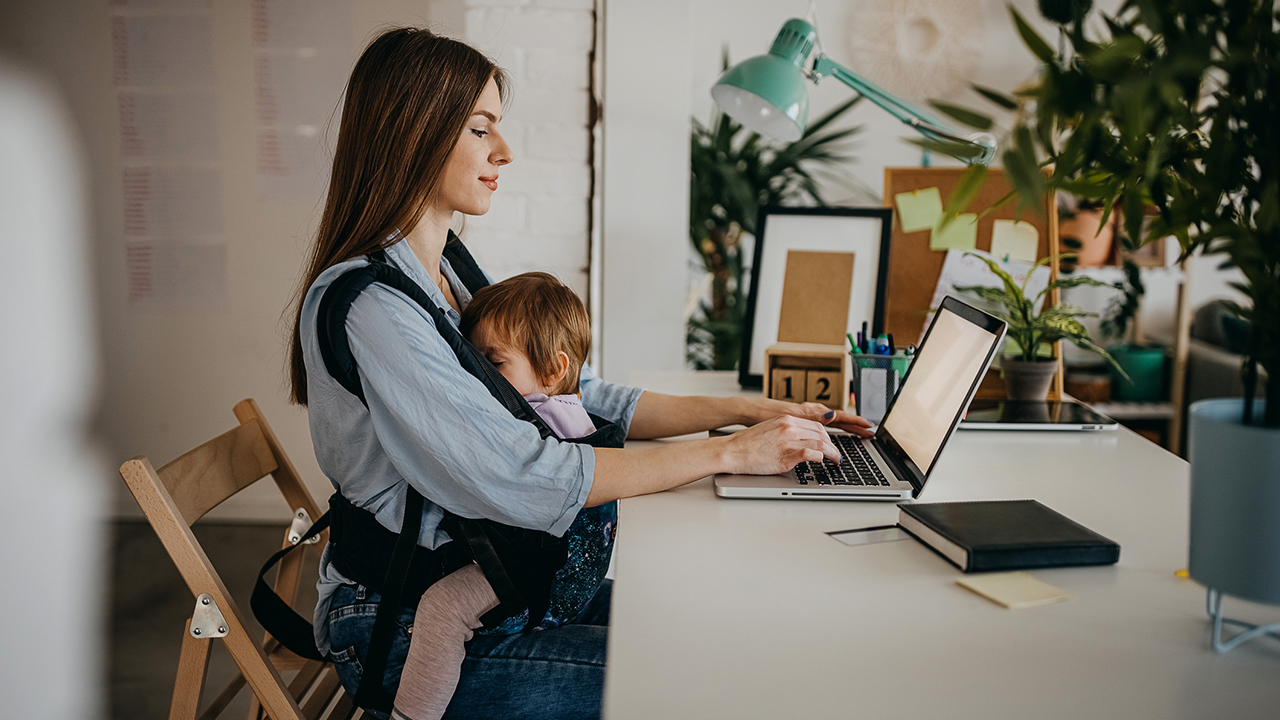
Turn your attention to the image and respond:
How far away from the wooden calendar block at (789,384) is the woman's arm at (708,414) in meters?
0.14

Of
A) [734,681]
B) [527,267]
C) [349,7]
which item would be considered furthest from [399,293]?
[349,7]

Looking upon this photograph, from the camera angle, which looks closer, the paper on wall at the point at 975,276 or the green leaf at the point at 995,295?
the green leaf at the point at 995,295

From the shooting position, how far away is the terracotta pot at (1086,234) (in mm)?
3951

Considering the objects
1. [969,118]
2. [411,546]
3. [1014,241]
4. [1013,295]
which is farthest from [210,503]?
[1014,241]

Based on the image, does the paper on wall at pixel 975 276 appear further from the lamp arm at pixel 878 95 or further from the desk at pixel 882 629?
the desk at pixel 882 629

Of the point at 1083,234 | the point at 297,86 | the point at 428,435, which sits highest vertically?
Result: the point at 297,86

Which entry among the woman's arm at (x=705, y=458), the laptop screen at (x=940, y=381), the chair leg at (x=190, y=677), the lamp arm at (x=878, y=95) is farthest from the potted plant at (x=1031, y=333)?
the chair leg at (x=190, y=677)

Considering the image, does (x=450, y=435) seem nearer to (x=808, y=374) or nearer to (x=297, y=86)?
(x=808, y=374)

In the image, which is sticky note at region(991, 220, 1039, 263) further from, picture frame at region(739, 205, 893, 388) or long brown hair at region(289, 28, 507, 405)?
long brown hair at region(289, 28, 507, 405)

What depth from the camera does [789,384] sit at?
5.45ft

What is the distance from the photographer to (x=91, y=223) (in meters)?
3.02

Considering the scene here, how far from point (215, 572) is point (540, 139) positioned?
1.45 m

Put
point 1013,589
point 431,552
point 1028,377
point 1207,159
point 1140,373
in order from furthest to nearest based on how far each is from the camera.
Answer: point 1140,373 < point 1028,377 < point 431,552 < point 1013,589 < point 1207,159

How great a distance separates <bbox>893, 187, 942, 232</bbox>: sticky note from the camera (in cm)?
198
